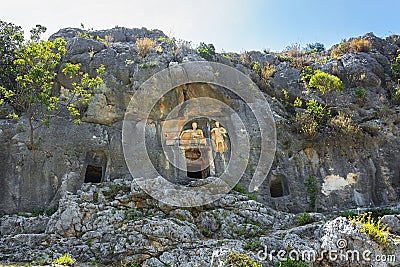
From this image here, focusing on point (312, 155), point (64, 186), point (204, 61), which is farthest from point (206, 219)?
point (204, 61)

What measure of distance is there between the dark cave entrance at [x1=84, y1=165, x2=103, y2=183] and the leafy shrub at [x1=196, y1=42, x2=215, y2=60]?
949 cm

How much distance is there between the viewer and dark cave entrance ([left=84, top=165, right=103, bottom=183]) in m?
18.1

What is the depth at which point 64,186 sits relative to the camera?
52.8ft

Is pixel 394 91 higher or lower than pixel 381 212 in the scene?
higher

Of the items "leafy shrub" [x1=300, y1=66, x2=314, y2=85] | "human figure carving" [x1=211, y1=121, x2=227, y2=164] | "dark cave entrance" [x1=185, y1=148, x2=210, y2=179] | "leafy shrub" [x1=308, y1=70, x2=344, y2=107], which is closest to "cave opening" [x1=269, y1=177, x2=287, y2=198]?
"human figure carving" [x1=211, y1=121, x2=227, y2=164]

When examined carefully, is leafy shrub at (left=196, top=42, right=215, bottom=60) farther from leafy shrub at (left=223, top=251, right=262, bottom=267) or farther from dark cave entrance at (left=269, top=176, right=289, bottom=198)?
leafy shrub at (left=223, top=251, right=262, bottom=267)

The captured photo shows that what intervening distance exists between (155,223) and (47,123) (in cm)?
763

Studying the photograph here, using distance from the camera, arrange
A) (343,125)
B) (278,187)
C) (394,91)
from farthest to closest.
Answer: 1. (394,91)
2. (343,125)
3. (278,187)

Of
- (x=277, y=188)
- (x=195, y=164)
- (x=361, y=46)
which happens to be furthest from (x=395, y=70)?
(x=195, y=164)

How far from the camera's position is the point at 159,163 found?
1786 cm

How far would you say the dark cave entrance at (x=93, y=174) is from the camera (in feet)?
59.4

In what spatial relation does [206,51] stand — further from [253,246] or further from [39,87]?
[253,246]

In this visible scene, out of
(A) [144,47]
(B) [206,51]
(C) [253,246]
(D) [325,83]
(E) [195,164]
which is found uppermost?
(B) [206,51]

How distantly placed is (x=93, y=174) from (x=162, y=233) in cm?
730
